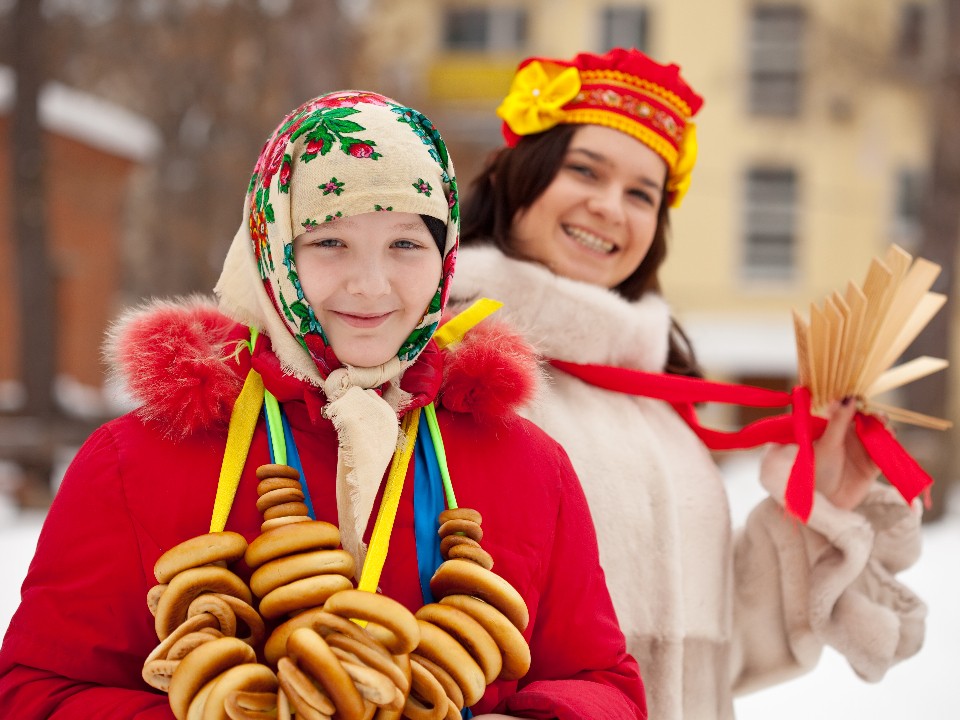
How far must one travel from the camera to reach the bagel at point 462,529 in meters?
1.39

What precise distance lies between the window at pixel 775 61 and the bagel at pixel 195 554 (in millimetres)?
14814

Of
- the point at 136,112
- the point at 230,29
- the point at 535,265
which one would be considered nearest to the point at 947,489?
the point at 535,265

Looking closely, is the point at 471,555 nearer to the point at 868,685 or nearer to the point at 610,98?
the point at 610,98

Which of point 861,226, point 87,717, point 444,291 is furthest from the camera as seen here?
point 861,226

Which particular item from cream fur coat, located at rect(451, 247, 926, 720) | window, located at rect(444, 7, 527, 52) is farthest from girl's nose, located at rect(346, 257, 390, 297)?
window, located at rect(444, 7, 527, 52)

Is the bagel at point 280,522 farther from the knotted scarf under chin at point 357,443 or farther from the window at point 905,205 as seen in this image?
the window at point 905,205

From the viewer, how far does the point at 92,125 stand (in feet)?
34.3

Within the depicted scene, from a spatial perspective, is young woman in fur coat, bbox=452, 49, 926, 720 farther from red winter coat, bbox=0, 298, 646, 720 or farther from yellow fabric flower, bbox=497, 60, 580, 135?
red winter coat, bbox=0, 298, 646, 720

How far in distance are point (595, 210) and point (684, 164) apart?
28 cm

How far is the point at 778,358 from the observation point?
1430cm

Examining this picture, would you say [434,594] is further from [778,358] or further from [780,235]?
[780,235]

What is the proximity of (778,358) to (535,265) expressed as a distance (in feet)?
41.9

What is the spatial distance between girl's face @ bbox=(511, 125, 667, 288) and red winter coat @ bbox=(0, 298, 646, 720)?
1.93 feet

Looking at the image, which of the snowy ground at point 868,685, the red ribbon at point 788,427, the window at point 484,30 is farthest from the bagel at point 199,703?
the window at point 484,30
